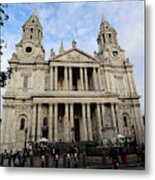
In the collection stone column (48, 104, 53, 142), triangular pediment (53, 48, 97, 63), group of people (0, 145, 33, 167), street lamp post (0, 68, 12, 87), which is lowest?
group of people (0, 145, 33, 167)

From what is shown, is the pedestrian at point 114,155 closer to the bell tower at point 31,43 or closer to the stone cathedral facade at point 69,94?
the stone cathedral facade at point 69,94

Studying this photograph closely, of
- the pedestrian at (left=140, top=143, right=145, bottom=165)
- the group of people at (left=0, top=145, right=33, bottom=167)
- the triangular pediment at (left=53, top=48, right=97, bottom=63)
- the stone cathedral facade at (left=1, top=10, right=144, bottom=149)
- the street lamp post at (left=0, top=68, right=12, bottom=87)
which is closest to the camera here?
the pedestrian at (left=140, top=143, right=145, bottom=165)

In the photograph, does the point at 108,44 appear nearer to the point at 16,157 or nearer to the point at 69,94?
the point at 69,94

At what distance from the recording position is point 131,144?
4.59 meters

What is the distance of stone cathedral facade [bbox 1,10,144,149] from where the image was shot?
195 inches

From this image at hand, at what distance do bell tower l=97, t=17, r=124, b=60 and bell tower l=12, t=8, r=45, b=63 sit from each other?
1217 mm

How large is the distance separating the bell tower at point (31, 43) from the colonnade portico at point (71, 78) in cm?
46

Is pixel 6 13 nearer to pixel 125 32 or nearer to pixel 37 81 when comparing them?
pixel 37 81

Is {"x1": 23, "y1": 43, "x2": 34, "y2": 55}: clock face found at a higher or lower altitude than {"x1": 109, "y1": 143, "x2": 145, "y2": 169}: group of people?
higher

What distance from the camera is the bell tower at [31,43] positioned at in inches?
210

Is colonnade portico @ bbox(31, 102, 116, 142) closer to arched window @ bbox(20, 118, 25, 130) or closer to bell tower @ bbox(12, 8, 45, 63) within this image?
arched window @ bbox(20, 118, 25, 130)

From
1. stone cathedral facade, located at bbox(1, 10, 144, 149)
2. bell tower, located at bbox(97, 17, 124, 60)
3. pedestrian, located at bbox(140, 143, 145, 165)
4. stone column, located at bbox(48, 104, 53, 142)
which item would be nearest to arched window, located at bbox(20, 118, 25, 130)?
stone cathedral facade, located at bbox(1, 10, 144, 149)

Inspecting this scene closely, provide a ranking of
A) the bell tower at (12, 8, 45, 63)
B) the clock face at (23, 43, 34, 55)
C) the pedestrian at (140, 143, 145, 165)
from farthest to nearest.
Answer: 1. the clock face at (23, 43, 34, 55)
2. the bell tower at (12, 8, 45, 63)
3. the pedestrian at (140, 143, 145, 165)

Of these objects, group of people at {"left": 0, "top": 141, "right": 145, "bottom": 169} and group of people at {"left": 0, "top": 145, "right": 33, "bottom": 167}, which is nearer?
group of people at {"left": 0, "top": 141, "right": 145, "bottom": 169}
